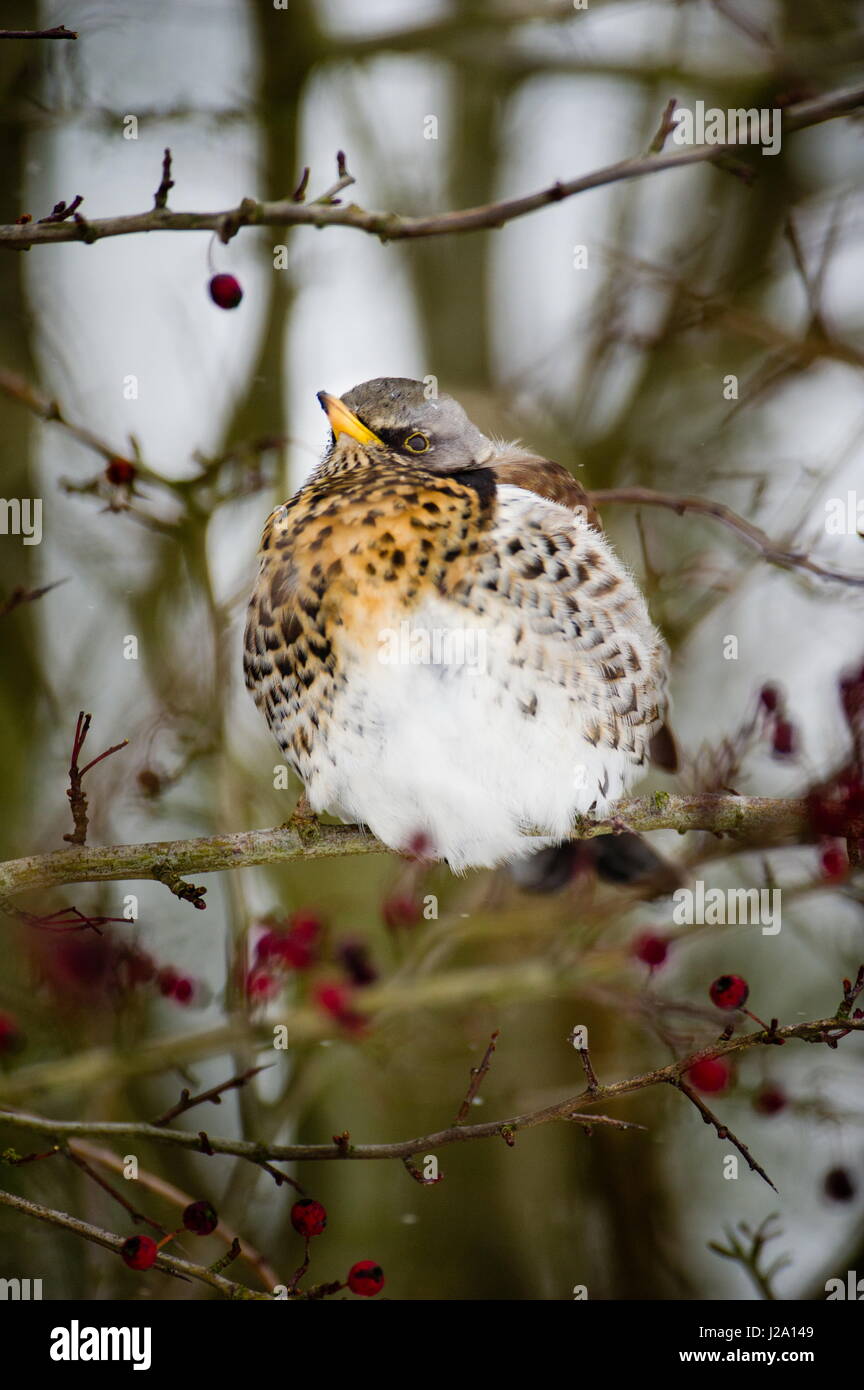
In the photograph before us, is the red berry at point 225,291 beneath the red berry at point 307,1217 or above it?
above

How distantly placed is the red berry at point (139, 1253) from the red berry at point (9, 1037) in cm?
60

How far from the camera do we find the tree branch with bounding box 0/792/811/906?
1488mm

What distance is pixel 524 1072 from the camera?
2.88 metres

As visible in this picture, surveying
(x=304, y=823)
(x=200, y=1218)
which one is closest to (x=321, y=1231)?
(x=200, y=1218)

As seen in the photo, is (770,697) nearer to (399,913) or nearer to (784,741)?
(784,741)

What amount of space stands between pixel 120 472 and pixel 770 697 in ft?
3.65

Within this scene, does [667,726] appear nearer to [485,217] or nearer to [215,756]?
[215,756]

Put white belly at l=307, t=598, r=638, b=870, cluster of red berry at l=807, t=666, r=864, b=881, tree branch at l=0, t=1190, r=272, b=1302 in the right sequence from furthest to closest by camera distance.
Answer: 1. white belly at l=307, t=598, r=638, b=870
2. cluster of red berry at l=807, t=666, r=864, b=881
3. tree branch at l=0, t=1190, r=272, b=1302

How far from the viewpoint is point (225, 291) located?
1768 millimetres

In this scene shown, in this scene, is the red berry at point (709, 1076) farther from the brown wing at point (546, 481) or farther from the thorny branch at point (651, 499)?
the thorny branch at point (651, 499)

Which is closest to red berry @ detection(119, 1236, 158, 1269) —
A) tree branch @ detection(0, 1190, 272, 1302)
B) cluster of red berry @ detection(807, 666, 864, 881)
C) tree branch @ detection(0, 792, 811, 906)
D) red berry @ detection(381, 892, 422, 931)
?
tree branch @ detection(0, 1190, 272, 1302)

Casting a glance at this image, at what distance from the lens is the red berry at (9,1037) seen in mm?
1821

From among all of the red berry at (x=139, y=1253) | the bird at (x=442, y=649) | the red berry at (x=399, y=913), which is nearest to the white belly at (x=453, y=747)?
the bird at (x=442, y=649)

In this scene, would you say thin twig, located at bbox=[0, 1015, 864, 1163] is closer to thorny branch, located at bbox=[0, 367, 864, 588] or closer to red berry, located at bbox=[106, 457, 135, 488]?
thorny branch, located at bbox=[0, 367, 864, 588]
